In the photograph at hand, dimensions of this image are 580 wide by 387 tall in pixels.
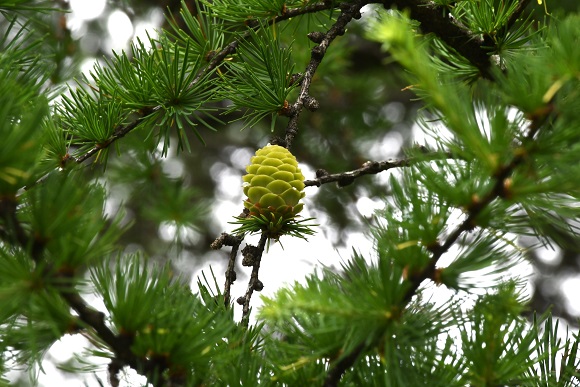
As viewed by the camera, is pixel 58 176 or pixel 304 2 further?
pixel 304 2

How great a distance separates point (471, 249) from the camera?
698 mm

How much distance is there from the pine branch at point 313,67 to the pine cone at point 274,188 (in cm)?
4

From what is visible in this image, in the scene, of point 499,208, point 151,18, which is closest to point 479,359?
point 499,208

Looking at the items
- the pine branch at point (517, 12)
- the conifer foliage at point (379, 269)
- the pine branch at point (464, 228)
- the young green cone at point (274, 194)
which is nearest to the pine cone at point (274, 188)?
the young green cone at point (274, 194)

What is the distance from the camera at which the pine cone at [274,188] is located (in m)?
0.99

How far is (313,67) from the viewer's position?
3.52 feet

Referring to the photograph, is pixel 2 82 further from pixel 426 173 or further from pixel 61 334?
pixel 426 173

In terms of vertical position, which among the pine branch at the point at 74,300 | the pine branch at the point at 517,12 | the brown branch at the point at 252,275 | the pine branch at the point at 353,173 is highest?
the pine branch at the point at 517,12

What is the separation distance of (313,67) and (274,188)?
0.21 m

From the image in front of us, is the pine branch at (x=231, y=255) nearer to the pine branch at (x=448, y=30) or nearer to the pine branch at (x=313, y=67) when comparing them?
the pine branch at (x=313, y=67)

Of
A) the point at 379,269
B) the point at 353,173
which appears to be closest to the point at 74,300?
the point at 379,269

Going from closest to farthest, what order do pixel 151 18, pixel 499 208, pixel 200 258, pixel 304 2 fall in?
pixel 499 208
pixel 304 2
pixel 151 18
pixel 200 258

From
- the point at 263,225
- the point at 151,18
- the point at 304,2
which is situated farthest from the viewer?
the point at 151,18

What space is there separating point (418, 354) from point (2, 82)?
0.51 m
